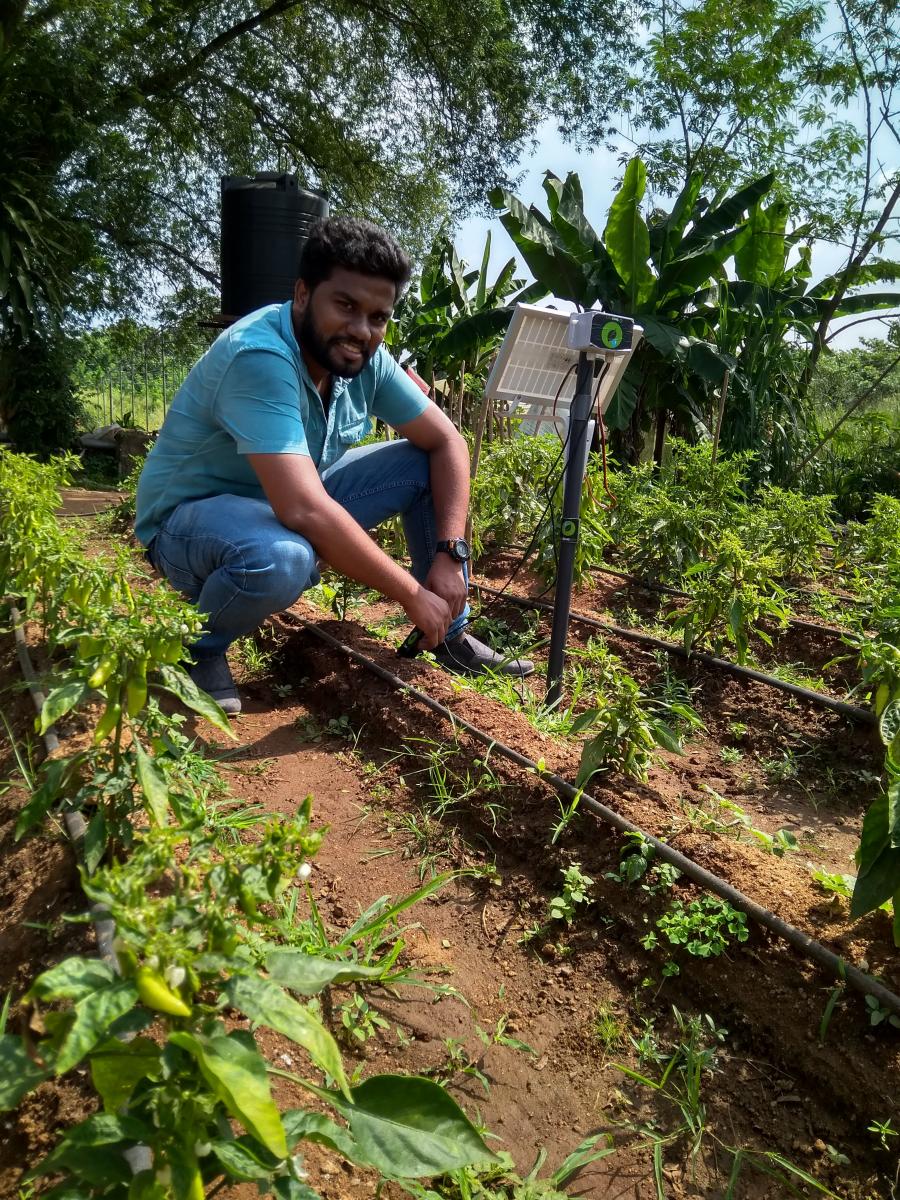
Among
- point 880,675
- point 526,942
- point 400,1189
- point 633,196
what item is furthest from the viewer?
point 633,196

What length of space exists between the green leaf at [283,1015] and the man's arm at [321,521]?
5.12 ft

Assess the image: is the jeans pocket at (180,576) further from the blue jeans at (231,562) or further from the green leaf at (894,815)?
the green leaf at (894,815)

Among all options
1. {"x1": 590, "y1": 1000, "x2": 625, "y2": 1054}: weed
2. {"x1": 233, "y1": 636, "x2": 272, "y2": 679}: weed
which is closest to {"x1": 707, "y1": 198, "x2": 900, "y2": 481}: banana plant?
{"x1": 233, "y1": 636, "x2": 272, "y2": 679}: weed

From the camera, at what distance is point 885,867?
61.6 inches

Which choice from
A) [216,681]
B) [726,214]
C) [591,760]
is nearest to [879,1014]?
[591,760]

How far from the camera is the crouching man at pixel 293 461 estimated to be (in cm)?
244

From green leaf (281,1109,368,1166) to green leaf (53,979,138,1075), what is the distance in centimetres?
26

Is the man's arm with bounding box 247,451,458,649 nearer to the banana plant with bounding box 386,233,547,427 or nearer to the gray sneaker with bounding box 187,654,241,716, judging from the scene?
the gray sneaker with bounding box 187,654,241,716

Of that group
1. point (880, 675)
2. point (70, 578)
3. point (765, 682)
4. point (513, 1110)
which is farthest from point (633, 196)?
point (513, 1110)

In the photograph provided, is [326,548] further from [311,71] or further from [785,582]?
[311,71]

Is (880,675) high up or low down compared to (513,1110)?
up

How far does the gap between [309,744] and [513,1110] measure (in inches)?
52.3

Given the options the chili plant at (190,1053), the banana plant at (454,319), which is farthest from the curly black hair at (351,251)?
the banana plant at (454,319)

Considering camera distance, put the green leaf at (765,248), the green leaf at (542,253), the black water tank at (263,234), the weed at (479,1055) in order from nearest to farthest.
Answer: the weed at (479,1055)
the black water tank at (263,234)
the green leaf at (542,253)
the green leaf at (765,248)
